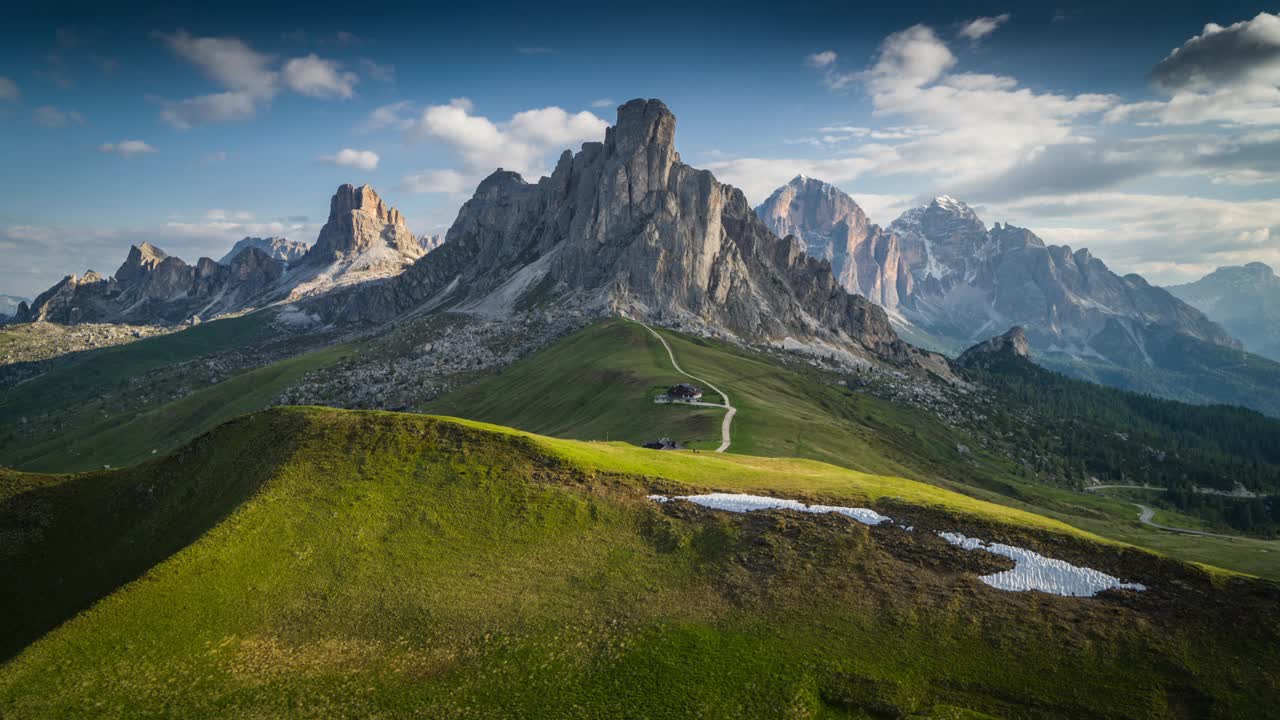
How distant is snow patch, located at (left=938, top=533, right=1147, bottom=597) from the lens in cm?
3753

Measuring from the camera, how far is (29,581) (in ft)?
136

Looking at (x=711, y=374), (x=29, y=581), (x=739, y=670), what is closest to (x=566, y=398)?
(x=711, y=374)

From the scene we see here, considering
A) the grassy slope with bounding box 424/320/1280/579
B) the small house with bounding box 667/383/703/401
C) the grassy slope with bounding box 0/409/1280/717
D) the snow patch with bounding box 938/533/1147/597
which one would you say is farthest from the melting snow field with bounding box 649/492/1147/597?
the small house with bounding box 667/383/703/401

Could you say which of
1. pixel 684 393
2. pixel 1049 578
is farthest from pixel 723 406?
pixel 1049 578

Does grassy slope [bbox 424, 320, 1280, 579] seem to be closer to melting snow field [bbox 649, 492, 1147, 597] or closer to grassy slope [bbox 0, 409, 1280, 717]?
melting snow field [bbox 649, 492, 1147, 597]

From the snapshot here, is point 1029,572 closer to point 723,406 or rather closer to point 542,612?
point 542,612

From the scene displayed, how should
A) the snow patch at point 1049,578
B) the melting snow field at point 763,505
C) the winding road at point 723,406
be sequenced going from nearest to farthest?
the snow patch at point 1049,578, the melting snow field at point 763,505, the winding road at point 723,406

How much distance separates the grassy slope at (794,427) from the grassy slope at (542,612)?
51955 mm

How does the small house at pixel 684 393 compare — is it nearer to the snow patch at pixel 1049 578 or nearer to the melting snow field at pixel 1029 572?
the melting snow field at pixel 1029 572

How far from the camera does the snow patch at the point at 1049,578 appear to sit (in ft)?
123

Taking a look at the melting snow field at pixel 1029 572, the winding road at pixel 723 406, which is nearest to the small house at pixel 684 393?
the winding road at pixel 723 406

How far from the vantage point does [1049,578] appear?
3872cm

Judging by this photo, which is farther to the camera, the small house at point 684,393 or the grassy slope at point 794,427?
the small house at point 684,393

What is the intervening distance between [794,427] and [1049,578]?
8033 cm
